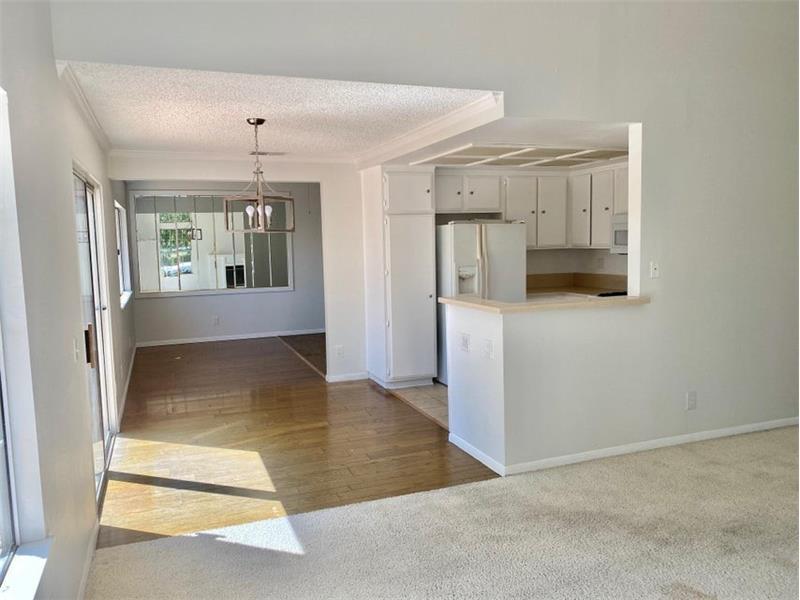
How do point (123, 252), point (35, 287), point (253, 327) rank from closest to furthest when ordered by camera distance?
1. point (35, 287)
2. point (123, 252)
3. point (253, 327)

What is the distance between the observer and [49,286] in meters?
2.21

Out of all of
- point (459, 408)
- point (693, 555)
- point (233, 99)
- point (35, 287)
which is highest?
point (233, 99)

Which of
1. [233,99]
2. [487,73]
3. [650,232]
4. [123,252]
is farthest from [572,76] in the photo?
[123,252]

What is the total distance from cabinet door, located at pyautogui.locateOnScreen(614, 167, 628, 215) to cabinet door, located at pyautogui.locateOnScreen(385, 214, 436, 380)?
5.59 feet

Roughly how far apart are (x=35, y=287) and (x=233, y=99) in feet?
5.36

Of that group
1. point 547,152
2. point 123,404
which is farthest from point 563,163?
point 123,404

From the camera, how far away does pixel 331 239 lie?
5.95 meters

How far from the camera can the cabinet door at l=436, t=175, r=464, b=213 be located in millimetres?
5816

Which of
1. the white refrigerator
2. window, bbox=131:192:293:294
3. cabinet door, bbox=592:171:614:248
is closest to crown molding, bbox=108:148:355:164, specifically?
the white refrigerator

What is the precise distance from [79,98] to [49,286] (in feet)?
4.54

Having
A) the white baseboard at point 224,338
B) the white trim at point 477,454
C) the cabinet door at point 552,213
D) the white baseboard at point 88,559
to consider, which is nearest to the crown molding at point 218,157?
the cabinet door at point 552,213

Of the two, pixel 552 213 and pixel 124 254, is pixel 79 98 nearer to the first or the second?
pixel 552 213

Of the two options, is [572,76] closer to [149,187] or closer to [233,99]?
[233,99]

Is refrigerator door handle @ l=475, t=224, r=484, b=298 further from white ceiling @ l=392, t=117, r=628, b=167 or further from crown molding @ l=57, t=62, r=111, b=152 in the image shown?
crown molding @ l=57, t=62, r=111, b=152
